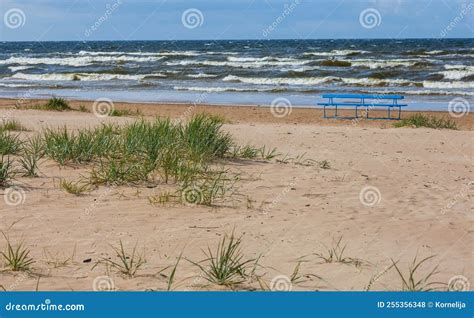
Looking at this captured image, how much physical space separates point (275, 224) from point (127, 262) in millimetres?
1627

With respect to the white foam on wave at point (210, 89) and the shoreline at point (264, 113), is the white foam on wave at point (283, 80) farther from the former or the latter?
the shoreline at point (264, 113)

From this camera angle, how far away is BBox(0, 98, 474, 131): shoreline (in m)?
17.6

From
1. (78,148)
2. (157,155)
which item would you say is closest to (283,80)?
Result: (78,148)

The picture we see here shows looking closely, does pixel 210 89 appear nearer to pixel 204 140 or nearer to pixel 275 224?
pixel 204 140

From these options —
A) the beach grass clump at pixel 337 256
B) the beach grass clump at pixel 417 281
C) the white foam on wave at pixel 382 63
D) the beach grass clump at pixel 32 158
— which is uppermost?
the white foam on wave at pixel 382 63

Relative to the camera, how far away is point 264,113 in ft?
64.1

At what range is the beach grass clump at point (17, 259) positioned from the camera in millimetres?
4867

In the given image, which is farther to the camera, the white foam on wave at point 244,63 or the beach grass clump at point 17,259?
the white foam on wave at point 244,63

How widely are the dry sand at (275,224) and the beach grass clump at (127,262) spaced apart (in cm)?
7

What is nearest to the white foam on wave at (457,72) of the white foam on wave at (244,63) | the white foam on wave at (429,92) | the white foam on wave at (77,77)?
the white foam on wave at (429,92)

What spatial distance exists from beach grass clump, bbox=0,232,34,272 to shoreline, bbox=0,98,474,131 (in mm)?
10974
